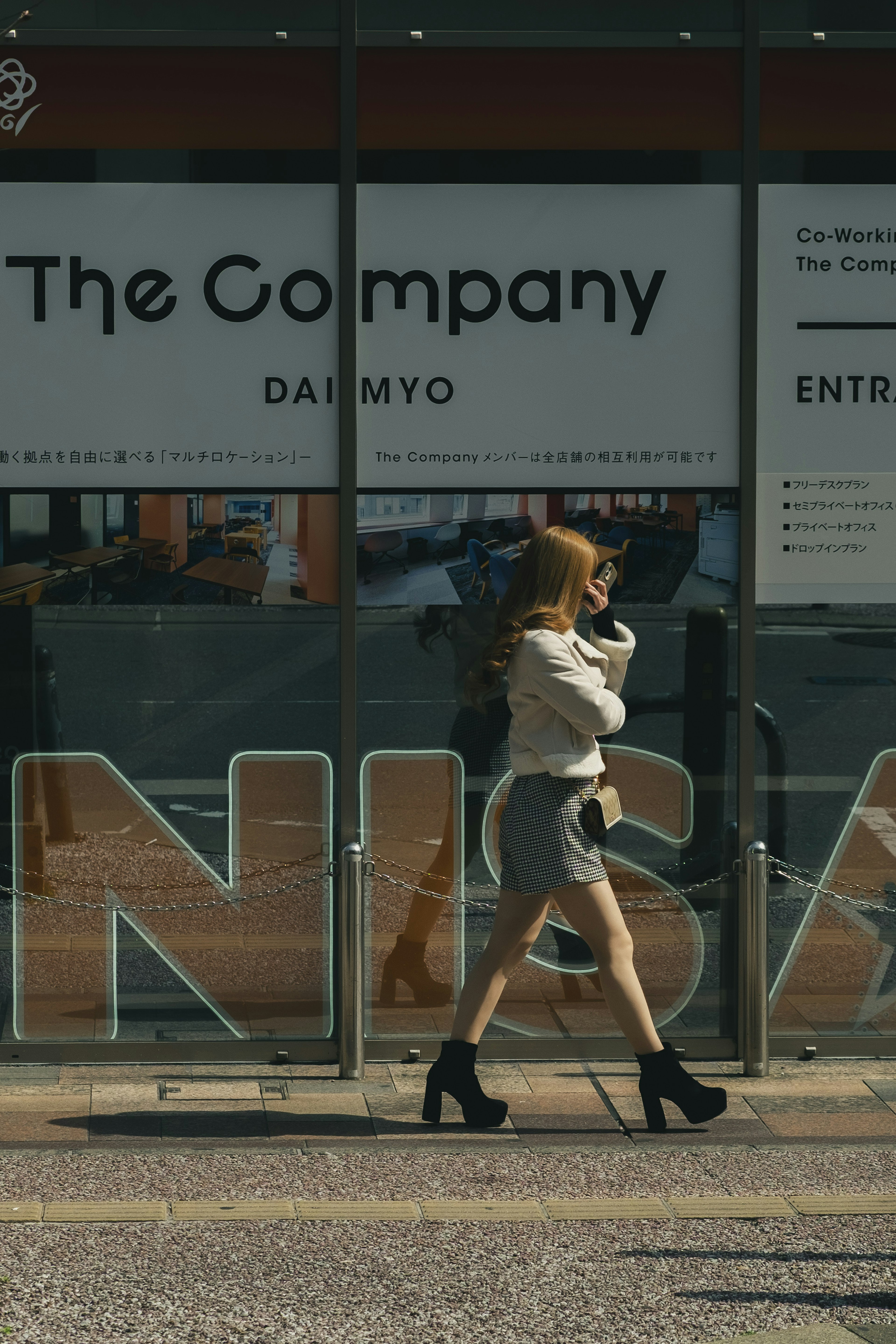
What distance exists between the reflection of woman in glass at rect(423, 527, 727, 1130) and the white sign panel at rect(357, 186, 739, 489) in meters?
0.82

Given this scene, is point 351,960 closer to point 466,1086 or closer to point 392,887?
point 392,887

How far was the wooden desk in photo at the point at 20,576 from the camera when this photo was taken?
225 inches

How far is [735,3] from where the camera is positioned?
568 centimetres

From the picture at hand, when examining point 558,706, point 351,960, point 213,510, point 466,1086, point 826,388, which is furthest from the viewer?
point 826,388

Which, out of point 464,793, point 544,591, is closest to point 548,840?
point 544,591

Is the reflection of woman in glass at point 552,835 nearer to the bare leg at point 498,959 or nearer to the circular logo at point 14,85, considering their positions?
the bare leg at point 498,959

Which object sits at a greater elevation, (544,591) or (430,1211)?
(544,591)

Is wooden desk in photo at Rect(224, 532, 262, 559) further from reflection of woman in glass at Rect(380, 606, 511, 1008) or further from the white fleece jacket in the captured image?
the white fleece jacket

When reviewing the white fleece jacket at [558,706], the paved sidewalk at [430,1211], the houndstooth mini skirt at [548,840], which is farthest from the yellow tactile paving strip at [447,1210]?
the white fleece jacket at [558,706]

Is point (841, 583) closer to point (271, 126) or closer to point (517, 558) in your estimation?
point (517, 558)

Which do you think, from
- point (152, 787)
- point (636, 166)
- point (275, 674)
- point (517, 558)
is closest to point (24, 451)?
point (152, 787)

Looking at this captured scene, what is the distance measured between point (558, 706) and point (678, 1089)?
3.97ft

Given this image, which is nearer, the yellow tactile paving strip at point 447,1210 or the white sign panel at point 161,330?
the yellow tactile paving strip at point 447,1210

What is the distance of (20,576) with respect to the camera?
5738 mm
